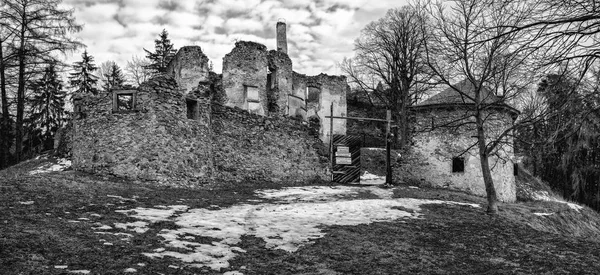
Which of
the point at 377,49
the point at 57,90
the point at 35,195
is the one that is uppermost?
the point at 377,49

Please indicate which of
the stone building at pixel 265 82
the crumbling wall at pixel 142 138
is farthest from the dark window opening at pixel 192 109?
the stone building at pixel 265 82

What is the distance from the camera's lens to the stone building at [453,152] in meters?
20.6

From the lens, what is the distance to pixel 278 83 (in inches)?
1230

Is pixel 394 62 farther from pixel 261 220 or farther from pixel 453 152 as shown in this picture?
pixel 261 220

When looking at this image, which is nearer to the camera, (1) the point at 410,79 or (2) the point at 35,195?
(2) the point at 35,195

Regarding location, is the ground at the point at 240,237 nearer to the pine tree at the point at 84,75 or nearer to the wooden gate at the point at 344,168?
the wooden gate at the point at 344,168

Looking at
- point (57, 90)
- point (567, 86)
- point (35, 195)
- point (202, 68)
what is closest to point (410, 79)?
point (202, 68)

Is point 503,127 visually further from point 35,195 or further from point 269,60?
point 35,195

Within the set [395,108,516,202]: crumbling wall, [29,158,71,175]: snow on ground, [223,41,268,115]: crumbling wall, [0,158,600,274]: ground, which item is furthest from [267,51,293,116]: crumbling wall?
[0,158,600,274]: ground

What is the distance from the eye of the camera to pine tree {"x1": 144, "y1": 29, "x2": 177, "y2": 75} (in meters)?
41.4

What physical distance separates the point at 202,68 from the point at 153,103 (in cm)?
1608

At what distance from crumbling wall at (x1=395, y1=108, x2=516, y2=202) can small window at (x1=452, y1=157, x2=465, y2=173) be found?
16 cm

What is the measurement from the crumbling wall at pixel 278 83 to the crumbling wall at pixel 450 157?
1151 cm

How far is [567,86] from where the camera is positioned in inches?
286
